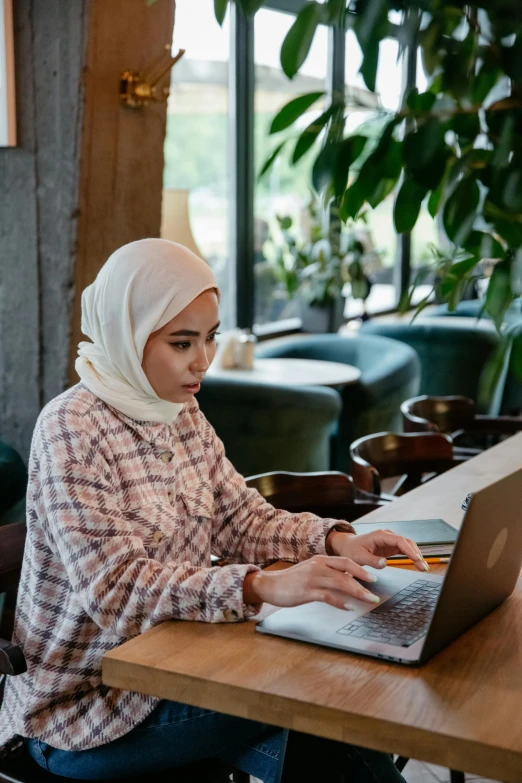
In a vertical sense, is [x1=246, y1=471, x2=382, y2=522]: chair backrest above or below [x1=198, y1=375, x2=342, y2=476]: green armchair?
above

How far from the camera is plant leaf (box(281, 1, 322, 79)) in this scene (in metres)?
0.84

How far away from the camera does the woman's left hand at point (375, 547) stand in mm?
1618

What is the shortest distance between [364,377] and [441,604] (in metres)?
4.05

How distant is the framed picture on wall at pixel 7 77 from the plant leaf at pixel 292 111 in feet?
7.47

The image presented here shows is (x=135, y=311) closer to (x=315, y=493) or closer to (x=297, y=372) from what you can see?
(x=315, y=493)

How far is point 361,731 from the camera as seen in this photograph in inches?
44.4

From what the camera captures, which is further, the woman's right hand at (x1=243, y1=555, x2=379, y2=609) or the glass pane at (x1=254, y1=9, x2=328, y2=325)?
the glass pane at (x1=254, y1=9, x2=328, y2=325)

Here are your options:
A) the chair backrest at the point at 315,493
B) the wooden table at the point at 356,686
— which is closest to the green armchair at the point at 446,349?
the chair backrest at the point at 315,493

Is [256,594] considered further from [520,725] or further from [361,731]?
[520,725]

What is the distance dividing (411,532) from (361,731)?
30.4 inches

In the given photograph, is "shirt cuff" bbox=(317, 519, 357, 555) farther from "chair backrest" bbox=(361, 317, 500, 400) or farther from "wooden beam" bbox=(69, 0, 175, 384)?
"chair backrest" bbox=(361, 317, 500, 400)

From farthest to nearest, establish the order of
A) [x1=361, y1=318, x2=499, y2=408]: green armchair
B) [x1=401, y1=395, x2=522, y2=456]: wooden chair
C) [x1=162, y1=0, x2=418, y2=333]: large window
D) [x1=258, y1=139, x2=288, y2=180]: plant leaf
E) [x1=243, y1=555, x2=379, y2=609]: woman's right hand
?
[x1=361, y1=318, x2=499, y2=408]: green armchair < [x1=162, y1=0, x2=418, y2=333]: large window < [x1=401, y1=395, x2=522, y2=456]: wooden chair < [x1=243, y1=555, x2=379, y2=609]: woman's right hand < [x1=258, y1=139, x2=288, y2=180]: plant leaf

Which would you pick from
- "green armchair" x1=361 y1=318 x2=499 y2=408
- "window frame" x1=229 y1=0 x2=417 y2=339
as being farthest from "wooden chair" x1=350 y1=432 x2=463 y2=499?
"green armchair" x1=361 y1=318 x2=499 y2=408

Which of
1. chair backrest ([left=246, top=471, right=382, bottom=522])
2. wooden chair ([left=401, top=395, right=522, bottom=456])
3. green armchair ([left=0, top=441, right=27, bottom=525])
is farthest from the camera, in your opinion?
wooden chair ([left=401, top=395, right=522, bottom=456])
